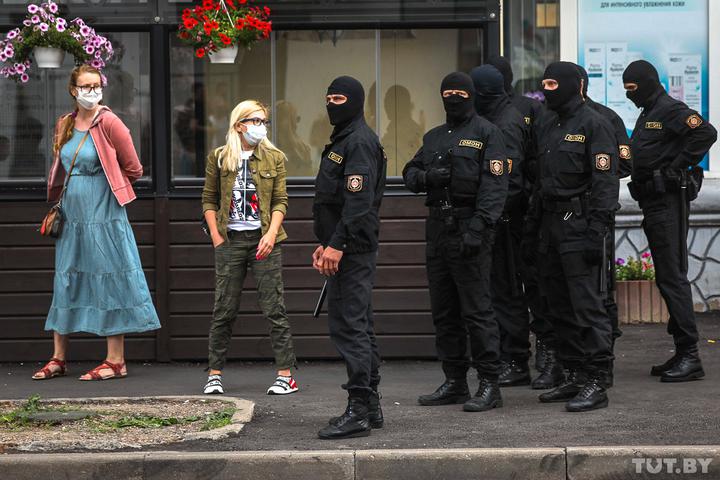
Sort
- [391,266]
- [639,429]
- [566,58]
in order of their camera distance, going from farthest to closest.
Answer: [566,58] < [391,266] < [639,429]

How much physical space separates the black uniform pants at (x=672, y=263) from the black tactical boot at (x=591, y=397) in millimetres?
1168

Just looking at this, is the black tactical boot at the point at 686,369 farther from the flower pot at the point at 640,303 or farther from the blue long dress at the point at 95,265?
the blue long dress at the point at 95,265

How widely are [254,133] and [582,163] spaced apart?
2.17 metres

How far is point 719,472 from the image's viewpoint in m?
6.46

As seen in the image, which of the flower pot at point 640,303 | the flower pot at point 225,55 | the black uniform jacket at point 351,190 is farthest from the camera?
the flower pot at point 640,303

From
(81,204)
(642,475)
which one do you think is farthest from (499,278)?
(81,204)

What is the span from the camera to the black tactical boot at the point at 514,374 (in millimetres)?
8766

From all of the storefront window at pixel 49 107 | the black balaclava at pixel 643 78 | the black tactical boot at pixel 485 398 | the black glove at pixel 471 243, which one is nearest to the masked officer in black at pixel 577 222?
the black tactical boot at pixel 485 398

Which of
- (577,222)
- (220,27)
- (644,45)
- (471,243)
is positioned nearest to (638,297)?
(644,45)

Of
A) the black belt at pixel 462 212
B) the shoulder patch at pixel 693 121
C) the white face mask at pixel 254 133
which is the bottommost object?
the black belt at pixel 462 212

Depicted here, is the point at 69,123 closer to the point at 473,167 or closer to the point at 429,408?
the point at 473,167

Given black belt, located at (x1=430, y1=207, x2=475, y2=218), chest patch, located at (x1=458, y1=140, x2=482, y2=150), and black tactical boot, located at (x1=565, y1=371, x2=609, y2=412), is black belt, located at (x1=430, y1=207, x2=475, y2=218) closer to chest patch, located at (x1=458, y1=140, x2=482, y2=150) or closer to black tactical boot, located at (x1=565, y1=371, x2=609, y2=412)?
chest patch, located at (x1=458, y1=140, x2=482, y2=150)

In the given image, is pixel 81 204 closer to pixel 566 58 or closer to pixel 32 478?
pixel 32 478

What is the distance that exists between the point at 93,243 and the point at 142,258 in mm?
749
